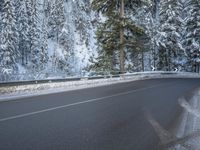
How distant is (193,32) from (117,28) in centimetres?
2318

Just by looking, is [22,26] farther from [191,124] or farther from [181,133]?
Answer: [181,133]

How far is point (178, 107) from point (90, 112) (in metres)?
3.55

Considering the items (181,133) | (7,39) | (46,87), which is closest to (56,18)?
(7,39)

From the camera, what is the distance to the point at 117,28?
33594 mm

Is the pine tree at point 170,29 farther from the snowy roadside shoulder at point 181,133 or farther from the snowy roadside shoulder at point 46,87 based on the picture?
the snowy roadside shoulder at point 181,133

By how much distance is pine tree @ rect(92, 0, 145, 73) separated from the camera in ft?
109

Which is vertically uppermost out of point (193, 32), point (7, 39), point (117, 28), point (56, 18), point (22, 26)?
point (56, 18)

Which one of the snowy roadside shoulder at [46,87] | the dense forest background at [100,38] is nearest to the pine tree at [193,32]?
the dense forest background at [100,38]

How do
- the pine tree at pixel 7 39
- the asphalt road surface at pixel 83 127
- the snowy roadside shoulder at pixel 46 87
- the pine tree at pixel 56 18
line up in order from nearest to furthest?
the asphalt road surface at pixel 83 127 < the snowy roadside shoulder at pixel 46 87 < the pine tree at pixel 7 39 < the pine tree at pixel 56 18

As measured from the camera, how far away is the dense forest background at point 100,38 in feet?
113

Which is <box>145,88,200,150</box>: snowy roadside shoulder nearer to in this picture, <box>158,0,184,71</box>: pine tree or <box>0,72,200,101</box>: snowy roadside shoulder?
<box>0,72,200,101</box>: snowy roadside shoulder

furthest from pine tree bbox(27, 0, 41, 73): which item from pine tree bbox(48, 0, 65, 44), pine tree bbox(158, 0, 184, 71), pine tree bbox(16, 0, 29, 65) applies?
pine tree bbox(158, 0, 184, 71)

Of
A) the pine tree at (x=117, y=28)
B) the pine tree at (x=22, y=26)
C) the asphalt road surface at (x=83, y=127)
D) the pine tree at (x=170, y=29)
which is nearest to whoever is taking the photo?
the asphalt road surface at (x=83, y=127)

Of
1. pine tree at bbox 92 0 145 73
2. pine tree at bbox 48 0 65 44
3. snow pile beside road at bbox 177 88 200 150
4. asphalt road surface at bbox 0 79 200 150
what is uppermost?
pine tree at bbox 48 0 65 44
